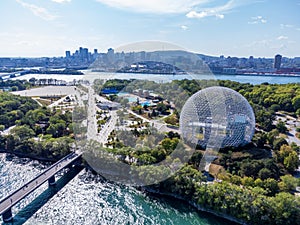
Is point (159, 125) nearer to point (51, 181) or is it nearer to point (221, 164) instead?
point (221, 164)

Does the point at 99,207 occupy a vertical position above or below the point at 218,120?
below

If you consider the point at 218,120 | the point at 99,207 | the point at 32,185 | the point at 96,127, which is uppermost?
the point at 218,120

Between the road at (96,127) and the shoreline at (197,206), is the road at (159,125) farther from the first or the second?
the shoreline at (197,206)

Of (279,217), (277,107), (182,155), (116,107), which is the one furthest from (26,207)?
(277,107)

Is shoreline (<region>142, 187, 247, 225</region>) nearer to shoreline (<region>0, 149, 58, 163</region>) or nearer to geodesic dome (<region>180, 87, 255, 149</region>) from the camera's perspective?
geodesic dome (<region>180, 87, 255, 149</region>)

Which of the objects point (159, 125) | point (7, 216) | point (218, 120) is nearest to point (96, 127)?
point (159, 125)

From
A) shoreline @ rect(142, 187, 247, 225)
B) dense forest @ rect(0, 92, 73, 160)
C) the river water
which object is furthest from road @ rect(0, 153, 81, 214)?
shoreline @ rect(142, 187, 247, 225)

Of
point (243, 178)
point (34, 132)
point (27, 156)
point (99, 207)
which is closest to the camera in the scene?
point (99, 207)
